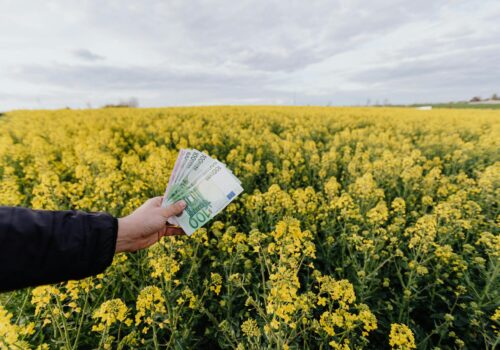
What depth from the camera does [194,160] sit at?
2064 millimetres

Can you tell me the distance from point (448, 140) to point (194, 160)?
27.2 ft

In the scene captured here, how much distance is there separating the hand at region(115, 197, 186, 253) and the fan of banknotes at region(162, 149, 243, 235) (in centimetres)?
7

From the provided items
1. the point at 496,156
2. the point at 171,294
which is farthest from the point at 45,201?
the point at 496,156

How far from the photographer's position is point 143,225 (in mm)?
1778

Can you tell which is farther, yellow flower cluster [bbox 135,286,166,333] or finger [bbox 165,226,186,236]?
finger [bbox 165,226,186,236]

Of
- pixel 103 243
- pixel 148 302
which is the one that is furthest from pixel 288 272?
pixel 103 243

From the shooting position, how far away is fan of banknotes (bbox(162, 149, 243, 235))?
191 cm

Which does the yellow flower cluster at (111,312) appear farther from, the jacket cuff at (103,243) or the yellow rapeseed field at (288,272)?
the jacket cuff at (103,243)

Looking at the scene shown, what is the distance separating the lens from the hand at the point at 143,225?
1680 mm

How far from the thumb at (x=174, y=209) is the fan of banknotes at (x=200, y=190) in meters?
0.04

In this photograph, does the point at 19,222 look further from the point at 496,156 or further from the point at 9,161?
the point at 496,156

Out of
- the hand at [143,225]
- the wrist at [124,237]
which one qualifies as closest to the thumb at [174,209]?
the hand at [143,225]

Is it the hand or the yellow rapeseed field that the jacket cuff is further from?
the yellow rapeseed field

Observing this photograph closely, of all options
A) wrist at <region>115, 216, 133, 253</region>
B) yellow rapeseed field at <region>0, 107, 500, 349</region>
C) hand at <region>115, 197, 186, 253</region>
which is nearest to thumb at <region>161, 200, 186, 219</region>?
hand at <region>115, 197, 186, 253</region>
